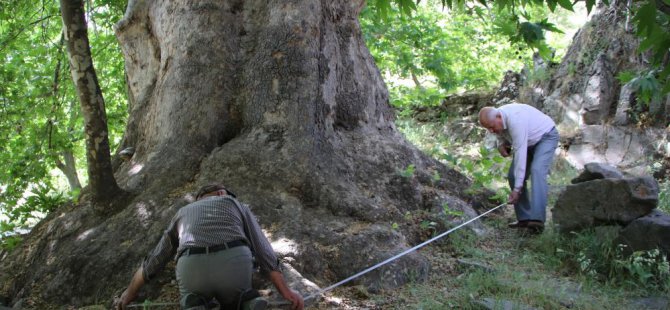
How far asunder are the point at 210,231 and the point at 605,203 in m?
3.69

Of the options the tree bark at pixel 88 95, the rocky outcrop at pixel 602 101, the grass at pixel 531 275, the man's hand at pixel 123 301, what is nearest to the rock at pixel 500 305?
the grass at pixel 531 275

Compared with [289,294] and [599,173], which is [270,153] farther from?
[599,173]

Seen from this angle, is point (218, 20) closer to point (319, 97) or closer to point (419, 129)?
point (319, 97)

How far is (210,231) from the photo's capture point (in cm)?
397

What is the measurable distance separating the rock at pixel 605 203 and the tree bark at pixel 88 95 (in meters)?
4.41

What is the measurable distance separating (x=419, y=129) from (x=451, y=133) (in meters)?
0.84

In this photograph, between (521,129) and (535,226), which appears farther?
(521,129)

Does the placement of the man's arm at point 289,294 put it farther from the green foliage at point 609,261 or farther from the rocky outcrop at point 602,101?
the rocky outcrop at point 602,101

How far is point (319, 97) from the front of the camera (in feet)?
19.9

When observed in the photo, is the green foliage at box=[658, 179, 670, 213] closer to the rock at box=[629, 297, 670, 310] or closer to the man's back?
the rock at box=[629, 297, 670, 310]

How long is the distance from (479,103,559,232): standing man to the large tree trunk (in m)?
0.63

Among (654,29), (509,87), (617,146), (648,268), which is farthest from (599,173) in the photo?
(509,87)

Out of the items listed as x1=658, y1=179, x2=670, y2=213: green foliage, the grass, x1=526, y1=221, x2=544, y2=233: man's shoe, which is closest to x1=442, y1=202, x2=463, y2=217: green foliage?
the grass

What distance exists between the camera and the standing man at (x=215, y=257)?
3824 millimetres
